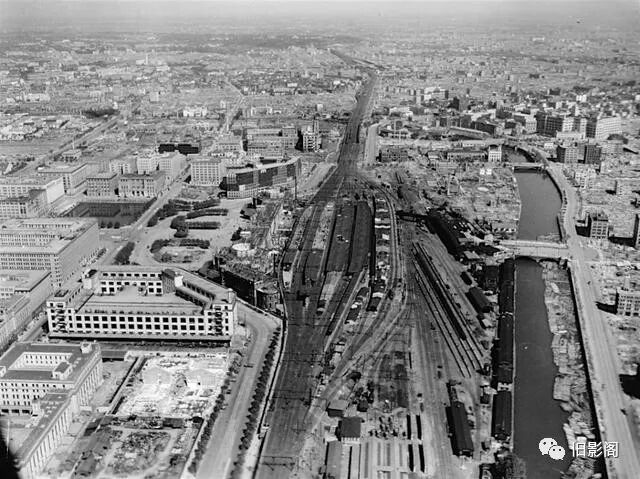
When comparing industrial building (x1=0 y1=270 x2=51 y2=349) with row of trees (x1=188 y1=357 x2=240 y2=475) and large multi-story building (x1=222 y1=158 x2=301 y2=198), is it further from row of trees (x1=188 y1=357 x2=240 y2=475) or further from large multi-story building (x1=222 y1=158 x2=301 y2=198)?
large multi-story building (x1=222 y1=158 x2=301 y2=198)

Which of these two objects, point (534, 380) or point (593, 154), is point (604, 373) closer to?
point (534, 380)

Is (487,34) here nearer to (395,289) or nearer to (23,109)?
(23,109)

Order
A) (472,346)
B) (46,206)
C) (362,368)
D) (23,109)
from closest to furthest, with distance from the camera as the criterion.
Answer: (362,368), (472,346), (46,206), (23,109)

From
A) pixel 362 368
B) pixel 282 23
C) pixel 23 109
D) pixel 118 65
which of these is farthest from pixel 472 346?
pixel 282 23

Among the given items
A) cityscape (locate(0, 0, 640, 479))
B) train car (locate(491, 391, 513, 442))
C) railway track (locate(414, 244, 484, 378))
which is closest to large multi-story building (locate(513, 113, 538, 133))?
cityscape (locate(0, 0, 640, 479))

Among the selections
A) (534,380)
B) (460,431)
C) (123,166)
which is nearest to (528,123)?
(123,166)

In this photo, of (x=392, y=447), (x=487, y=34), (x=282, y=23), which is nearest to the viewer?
(x=392, y=447)
